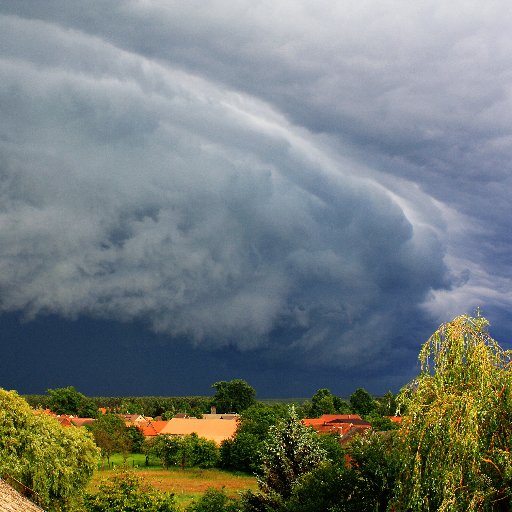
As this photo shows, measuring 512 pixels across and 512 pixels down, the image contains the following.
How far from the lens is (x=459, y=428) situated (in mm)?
15547

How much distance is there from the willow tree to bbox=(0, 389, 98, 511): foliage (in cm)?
2391

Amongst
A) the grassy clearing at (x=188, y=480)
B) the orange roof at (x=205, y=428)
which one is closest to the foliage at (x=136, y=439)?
the orange roof at (x=205, y=428)

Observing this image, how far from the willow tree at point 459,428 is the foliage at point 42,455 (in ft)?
78.4

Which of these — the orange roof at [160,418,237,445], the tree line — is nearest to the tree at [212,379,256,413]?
the orange roof at [160,418,237,445]

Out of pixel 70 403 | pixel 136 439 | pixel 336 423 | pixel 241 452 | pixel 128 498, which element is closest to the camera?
pixel 128 498

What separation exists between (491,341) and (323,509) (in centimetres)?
1365

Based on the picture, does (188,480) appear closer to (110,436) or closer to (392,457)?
(110,436)

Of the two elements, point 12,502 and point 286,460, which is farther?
point 286,460

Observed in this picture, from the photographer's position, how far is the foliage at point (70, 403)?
151500 millimetres

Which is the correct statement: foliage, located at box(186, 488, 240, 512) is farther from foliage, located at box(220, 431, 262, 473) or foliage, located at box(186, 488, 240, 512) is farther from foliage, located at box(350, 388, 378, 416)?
foliage, located at box(350, 388, 378, 416)

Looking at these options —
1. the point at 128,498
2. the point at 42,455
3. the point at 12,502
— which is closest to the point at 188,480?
the point at 42,455

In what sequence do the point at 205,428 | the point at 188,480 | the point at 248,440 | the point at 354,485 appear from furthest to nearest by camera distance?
1. the point at 205,428
2. the point at 248,440
3. the point at 188,480
4. the point at 354,485

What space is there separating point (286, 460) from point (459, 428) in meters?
22.3

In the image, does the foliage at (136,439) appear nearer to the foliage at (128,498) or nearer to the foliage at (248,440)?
the foliage at (248,440)
